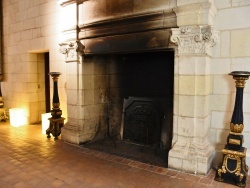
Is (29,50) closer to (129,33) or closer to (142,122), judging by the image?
(129,33)

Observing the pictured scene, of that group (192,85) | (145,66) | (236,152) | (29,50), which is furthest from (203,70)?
(29,50)

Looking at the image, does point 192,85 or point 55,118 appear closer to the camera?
point 192,85

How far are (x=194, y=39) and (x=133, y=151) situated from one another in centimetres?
219

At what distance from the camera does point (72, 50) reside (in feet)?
14.5

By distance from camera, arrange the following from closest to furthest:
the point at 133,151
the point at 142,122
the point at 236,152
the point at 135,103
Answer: the point at 236,152, the point at 133,151, the point at 142,122, the point at 135,103

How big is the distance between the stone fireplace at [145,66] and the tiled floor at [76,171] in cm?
29

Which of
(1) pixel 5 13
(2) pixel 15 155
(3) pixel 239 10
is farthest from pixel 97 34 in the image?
(1) pixel 5 13

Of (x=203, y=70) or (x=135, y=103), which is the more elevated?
(x=203, y=70)

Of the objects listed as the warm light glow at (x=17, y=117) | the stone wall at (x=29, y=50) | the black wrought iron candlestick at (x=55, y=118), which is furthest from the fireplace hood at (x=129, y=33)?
the warm light glow at (x=17, y=117)

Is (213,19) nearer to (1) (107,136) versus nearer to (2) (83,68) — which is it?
(2) (83,68)

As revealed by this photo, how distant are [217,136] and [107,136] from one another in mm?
2325

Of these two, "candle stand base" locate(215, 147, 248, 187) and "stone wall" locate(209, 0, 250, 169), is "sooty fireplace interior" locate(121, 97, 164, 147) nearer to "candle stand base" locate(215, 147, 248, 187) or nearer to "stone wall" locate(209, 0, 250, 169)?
"stone wall" locate(209, 0, 250, 169)

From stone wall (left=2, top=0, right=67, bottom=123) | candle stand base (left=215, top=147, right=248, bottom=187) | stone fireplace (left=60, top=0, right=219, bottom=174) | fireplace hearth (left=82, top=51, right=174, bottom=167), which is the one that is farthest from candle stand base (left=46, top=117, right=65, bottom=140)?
candle stand base (left=215, top=147, right=248, bottom=187)

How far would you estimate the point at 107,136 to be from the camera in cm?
489
